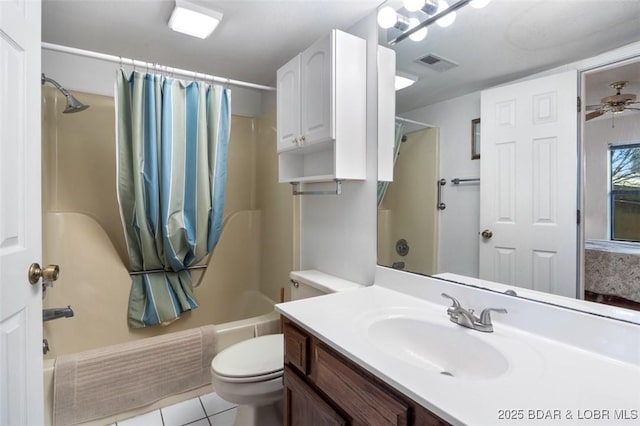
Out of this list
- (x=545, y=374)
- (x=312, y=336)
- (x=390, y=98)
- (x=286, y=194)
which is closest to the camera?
(x=545, y=374)

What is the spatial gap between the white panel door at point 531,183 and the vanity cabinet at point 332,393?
0.63 m

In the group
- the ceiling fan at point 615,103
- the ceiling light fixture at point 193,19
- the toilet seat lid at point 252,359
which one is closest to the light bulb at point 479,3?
the ceiling fan at point 615,103

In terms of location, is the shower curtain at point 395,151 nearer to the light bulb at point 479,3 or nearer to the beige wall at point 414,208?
the beige wall at point 414,208

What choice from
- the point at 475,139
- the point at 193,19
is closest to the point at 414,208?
the point at 475,139

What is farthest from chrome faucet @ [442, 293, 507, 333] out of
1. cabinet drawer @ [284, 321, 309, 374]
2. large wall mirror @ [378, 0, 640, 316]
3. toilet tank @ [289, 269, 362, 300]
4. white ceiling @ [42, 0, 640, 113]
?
white ceiling @ [42, 0, 640, 113]

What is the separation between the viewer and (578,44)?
0.92 meters

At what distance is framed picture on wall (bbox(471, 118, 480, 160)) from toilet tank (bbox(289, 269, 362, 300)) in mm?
835

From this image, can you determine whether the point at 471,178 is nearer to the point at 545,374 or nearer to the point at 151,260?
the point at 545,374

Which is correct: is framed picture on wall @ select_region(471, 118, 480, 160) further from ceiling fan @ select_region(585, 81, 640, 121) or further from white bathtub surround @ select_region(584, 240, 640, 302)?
white bathtub surround @ select_region(584, 240, 640, 302)

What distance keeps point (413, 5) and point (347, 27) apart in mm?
449

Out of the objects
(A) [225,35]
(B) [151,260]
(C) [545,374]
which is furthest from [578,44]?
(B) [151,260]

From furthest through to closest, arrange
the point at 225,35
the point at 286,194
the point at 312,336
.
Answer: the point at 286,194 → the point at 225,35 → the point at 312,336

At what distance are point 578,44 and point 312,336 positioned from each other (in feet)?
3.95

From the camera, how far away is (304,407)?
1.02 meters
